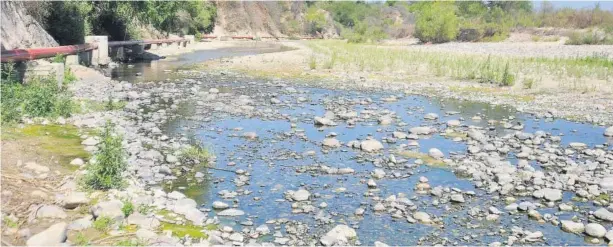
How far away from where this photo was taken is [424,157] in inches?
418

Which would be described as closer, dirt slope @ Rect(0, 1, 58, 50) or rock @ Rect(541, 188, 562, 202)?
rock @ Rect(541, 188, 562, 202)

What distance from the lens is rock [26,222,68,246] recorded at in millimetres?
5539

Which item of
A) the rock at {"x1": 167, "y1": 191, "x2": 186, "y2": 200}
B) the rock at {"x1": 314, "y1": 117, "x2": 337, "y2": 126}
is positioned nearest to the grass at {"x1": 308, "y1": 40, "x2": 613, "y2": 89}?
the rock at {"x1": 314, "y1": 117, "x2": 337, "y2": 126}

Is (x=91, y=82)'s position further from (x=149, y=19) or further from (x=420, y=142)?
(x=149, y=19)

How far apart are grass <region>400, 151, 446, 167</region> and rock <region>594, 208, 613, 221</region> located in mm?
2978

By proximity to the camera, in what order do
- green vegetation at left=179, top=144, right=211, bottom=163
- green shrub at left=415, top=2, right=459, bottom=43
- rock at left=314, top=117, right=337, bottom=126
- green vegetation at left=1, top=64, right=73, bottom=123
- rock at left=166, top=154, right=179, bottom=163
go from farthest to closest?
1. green shrub at left=415, top=2, right=459, bottom=43
2. rock at left=314, top=117, right=337, bottom=126
3. green vegetation at left=1, top=64, right=73, bottom=123
4. green vegetation at left=179, top=144, right=211, bottom=163
5. rock at left=166, top=154, right=179, bottom=163

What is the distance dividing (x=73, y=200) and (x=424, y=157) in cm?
641

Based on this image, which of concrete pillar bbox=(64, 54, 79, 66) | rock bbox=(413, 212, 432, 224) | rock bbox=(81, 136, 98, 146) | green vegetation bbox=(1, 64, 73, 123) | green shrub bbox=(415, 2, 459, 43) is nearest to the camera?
rock bbox=(413, 212, 432, 224)

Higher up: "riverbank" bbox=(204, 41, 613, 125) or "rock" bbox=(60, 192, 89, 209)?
"riverbank" bbox=(204, 41, 613, 125)

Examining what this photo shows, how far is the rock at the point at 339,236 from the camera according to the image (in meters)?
6.50

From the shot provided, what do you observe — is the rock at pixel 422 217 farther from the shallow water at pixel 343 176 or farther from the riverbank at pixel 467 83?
the riverbank at pixel 467 83

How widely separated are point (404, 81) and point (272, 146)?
508 inches

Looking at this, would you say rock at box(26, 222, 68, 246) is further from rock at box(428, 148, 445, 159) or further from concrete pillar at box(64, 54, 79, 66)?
concrete pillar at box(64, 54, 79, 66)

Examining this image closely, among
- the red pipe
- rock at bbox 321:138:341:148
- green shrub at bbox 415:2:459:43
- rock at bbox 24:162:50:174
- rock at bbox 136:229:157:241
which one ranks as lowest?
rock at bbox 136:229:157:241
